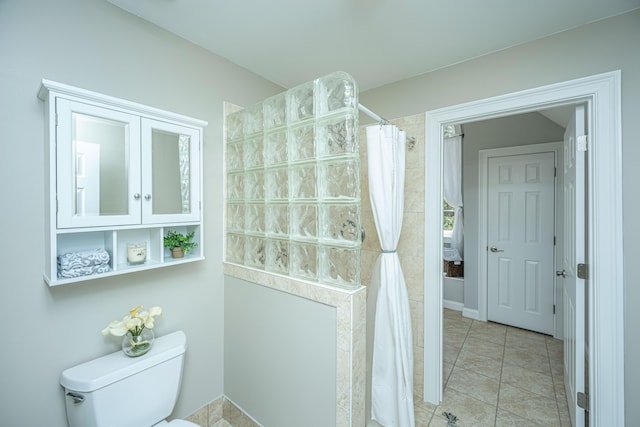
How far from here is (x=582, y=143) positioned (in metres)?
1.53

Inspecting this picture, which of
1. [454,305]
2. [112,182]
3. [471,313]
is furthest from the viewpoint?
[454,305]

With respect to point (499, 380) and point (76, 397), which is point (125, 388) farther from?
point (499, 380)

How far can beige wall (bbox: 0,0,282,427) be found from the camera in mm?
1134

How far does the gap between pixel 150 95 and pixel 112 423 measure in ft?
5.40

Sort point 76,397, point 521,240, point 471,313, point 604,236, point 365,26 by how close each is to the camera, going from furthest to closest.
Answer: point 471,313 < point 521,240 < point 365,26 < point 604,236 < point 76,397

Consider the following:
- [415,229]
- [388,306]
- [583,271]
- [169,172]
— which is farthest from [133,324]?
[583,271]

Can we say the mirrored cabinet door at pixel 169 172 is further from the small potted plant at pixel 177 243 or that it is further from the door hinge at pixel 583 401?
the door hinge at pixel 583 401

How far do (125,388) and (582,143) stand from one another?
2692mm

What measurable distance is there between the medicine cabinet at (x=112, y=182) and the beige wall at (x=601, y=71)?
6.00 feet

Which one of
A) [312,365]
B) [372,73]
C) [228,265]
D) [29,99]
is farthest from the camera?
[372,73]

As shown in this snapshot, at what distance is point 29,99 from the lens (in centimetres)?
118

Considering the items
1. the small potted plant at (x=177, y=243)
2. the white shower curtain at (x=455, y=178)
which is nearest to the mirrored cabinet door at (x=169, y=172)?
the small potted plant at (x=177, y=243)

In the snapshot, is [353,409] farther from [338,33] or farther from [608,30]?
[608,30]


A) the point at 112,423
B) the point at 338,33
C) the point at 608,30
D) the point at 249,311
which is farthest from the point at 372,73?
the point at 112,423
